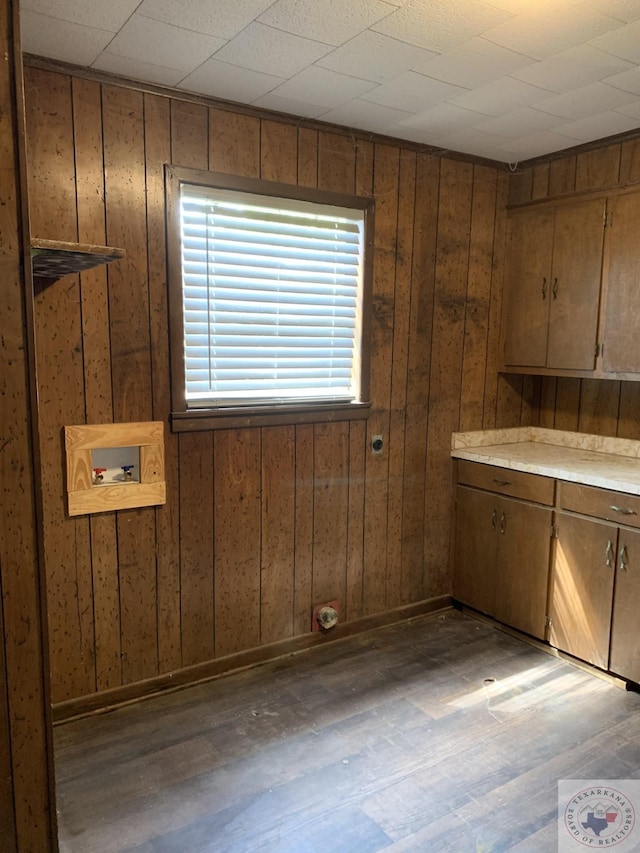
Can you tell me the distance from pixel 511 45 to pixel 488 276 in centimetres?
154

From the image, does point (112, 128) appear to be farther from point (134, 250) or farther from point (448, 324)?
point (448, 324)

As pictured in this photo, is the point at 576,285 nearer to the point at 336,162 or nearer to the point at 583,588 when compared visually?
the point at 336,162

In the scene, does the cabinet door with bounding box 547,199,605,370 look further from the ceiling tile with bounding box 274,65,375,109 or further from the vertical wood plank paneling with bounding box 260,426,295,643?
the vertical wood plank paneling with bounding box 260,426,295,643

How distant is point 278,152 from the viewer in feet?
8.87

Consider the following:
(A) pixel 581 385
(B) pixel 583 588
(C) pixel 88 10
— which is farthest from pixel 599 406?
(C) pixel 88 10

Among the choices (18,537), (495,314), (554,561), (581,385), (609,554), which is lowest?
(554,561)

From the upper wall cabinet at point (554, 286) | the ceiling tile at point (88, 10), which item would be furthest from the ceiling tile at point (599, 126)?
the ceiling tile at point (88, 10)

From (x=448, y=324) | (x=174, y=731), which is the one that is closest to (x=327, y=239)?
(x=448, y=324)

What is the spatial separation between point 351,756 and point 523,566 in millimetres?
1371

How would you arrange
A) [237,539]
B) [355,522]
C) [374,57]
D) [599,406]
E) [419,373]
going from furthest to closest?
[599,406]
[419,373]
[355,522]
[237,539]
[374,57]

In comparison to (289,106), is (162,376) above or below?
below

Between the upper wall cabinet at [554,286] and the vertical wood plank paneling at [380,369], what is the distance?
0.83 meters

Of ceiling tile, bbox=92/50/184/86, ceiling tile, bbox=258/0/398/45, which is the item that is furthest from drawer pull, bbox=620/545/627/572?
ceiling tile, bbox=92/50/184/86

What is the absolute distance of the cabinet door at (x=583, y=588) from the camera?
2775 millimetres
